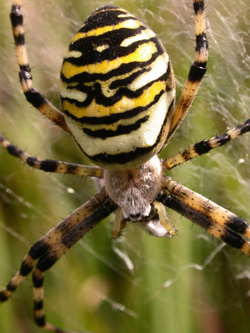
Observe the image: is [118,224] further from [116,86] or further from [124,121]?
[116,86]

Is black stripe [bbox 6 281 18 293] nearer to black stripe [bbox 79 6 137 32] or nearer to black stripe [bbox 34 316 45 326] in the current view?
black stripe [bbox 34 316 45 326]

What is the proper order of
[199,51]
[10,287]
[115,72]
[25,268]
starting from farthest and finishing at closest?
[10,287], [25,268], [199,51], [115,72]

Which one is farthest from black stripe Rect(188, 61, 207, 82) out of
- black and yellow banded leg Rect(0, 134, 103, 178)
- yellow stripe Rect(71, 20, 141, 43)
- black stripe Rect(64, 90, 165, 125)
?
black and yellow banded leg Rect(0, 134, 103, 178)

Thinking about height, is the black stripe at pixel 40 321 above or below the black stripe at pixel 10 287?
below

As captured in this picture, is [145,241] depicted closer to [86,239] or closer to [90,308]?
[86,239]

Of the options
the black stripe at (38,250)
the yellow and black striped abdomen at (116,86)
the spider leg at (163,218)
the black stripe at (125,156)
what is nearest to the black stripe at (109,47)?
the yellow and black striped abdomen at (116,86)

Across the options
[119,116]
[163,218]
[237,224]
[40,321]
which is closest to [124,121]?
[119,116]

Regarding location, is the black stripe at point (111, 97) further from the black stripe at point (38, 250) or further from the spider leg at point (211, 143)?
the black stripe at point (38, 250)

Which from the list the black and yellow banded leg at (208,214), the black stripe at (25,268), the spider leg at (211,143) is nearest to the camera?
the spider leg at (211,143)

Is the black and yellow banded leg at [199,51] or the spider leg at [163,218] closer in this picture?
the black and yellow banded leg at [199,51]
